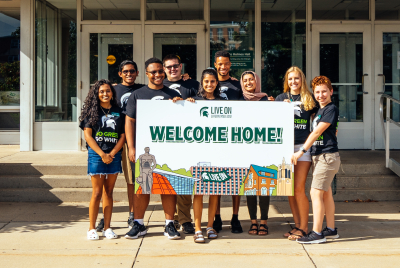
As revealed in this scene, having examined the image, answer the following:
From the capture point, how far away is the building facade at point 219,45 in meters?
9.03

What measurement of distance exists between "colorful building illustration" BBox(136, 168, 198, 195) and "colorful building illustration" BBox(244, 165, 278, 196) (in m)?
0.59

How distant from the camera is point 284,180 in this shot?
15.5 feet

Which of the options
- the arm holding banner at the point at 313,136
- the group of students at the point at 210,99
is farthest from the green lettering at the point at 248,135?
the arm holding banner at the point at 313,136

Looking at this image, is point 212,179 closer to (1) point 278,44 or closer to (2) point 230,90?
(2) point 230,90

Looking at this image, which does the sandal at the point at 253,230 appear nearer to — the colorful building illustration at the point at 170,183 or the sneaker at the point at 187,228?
the sneaker at the point at 187,228

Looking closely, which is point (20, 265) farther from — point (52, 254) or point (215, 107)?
point (215, 107)

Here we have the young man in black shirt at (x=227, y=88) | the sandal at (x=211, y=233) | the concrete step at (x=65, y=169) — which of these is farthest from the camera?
the concrete step at (x=65, y=169)

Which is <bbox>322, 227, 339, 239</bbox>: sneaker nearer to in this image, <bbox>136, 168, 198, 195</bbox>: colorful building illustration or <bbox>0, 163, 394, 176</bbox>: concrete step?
<bbox>136, 168, 198, 195</bbox>: colorful building illustration

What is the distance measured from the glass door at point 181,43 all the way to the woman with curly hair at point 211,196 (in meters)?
4.21

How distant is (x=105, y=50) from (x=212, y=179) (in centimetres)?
528

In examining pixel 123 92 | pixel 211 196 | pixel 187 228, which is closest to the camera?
pixel 211 196

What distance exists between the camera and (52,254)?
433 centimetres

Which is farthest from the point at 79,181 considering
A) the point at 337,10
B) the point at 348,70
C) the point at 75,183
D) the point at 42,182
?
the point at 337,10

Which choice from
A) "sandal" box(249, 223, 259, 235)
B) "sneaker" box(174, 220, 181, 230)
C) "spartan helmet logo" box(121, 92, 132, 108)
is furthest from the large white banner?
"sneaker" box(174, 220, 181, 230)
